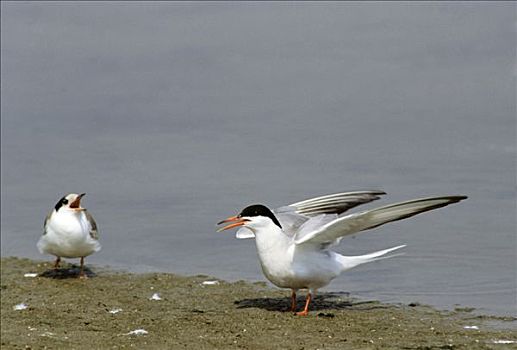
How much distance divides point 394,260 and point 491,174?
2051mm

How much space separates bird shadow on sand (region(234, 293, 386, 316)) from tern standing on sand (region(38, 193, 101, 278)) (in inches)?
75.9

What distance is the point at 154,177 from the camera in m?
12.1

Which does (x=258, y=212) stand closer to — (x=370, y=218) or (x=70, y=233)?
(x=370, y=218)

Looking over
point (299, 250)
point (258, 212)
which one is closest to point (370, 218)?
point (299, 250)

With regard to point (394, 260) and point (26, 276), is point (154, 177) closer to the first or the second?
point (26, 276)

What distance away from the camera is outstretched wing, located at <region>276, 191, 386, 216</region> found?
844 centimetres

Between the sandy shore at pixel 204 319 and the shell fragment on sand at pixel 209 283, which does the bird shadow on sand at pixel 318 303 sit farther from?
the shell fragment on sand at pixel 209 283

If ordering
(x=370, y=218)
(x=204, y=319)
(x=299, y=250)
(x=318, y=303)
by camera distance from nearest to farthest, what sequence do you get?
(x=370, y=218), (x=204, y=319), (x=299, y=250), (x=318, y=303)

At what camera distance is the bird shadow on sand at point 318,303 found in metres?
7.90

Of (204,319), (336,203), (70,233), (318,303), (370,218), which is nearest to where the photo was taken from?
(370,218)

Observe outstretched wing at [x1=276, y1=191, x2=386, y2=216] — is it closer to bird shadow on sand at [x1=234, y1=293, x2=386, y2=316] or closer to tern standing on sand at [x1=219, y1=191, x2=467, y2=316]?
tern standing on sand at [x1=219, y1=191, x2=467, y2=316]

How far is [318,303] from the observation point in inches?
320

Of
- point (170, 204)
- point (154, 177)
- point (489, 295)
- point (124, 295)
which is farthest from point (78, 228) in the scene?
point (489, 295)

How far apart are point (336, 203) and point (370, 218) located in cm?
142
